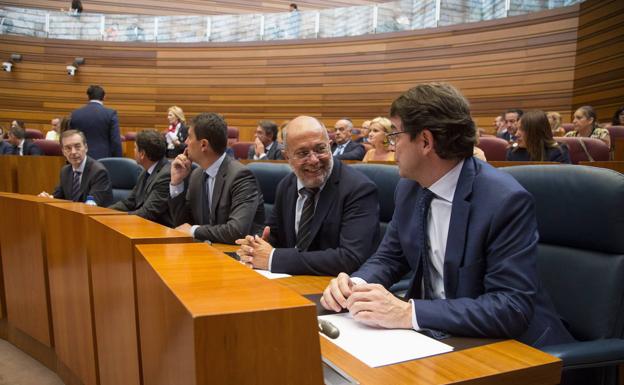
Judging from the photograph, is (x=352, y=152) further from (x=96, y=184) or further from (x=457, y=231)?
(x=457, y=231)

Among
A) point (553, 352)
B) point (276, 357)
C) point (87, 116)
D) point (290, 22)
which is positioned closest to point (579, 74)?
point (290, 22)

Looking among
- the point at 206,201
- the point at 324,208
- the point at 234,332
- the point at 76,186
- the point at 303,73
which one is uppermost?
the point at 303,73

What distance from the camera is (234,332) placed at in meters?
0.69

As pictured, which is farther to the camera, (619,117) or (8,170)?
(619,117)

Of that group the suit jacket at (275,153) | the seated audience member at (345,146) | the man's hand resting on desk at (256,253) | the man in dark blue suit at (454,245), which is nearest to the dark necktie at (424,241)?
the man in dark blue suit at (454,245)

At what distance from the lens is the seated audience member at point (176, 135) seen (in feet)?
20.5

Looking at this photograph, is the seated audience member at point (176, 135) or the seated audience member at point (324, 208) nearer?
Answer: the seated audience member at point (324, 208)

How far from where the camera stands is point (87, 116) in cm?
547

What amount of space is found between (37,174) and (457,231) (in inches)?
196

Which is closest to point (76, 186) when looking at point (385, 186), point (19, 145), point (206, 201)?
point (206, 201)

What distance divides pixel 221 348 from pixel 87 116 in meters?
5.40

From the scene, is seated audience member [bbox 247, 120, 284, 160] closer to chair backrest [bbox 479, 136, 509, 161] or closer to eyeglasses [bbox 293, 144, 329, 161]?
chair backrest [bbox 479, 136, 509, 161]

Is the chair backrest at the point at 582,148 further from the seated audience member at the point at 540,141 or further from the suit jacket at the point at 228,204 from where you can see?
the suit jacket at the point at 228,204

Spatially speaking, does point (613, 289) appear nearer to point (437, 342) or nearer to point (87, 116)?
point (437, 342)
